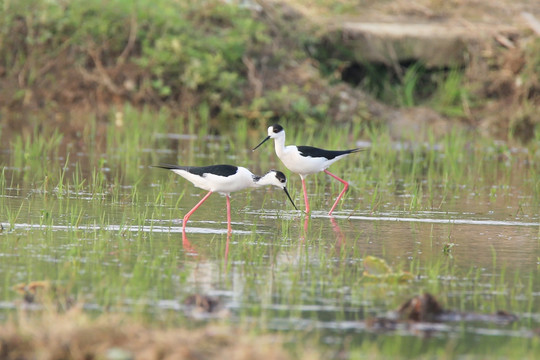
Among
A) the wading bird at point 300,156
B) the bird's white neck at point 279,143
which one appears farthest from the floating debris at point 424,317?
the bird's white neck at point 279,143

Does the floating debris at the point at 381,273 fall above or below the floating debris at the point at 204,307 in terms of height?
above

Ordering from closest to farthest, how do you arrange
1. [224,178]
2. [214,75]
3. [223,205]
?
[224,178]
[223,205]
[214,75]

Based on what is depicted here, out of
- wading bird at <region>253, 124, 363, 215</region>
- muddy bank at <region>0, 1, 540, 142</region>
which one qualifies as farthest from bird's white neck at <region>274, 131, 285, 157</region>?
muddy bank at <region>0, 1, 540, 142</region>

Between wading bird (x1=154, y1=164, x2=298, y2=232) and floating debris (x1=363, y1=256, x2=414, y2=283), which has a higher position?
wading bird (x1=154, y1=164, x2=298, y2=232)

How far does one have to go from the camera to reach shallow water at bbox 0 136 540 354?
4.89 m

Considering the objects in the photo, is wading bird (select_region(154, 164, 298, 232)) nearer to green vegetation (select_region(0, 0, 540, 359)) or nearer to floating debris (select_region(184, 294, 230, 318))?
green vegetation (select_region(0, 0, 540, 359))

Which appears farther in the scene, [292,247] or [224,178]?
[224,178]

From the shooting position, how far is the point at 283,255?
636 cm

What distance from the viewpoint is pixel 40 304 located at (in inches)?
190

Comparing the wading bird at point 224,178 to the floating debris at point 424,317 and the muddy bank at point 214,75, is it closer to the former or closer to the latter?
the floating debris at point 424,317

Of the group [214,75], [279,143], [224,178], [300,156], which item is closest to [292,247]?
[224,178]

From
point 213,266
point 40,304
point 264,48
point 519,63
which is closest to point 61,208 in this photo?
point 213,266

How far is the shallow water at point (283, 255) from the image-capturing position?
16.0ft

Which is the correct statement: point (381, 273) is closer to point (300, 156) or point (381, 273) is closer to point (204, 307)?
point (204, 307)
